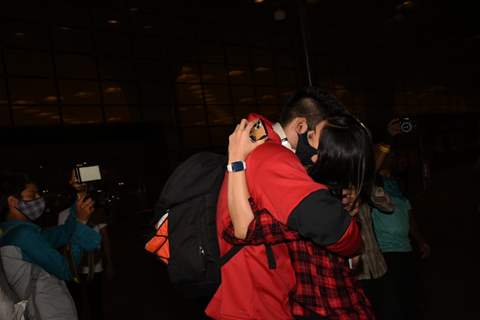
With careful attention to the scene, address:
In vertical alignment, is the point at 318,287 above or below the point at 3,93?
below

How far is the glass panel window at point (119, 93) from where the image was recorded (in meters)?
13.4

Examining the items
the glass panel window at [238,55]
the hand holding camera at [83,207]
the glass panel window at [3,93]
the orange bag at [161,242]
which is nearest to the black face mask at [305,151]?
the orange bag at [161,242]

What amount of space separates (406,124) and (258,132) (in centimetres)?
202

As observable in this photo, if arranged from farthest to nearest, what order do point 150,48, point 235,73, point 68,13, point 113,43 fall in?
point 235,73, point 150,48, point 113,43, point 68,13

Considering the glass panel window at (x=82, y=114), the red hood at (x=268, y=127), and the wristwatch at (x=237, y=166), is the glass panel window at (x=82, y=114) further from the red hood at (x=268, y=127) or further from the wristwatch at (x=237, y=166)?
the wristwatch at (x=237, y=166)

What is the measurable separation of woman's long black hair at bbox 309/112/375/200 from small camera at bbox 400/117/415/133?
177 cm

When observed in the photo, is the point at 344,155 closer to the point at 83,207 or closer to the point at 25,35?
the point at 83,207

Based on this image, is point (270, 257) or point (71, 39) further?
point (71, 39)

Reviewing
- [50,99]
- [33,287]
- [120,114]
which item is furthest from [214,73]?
[33,287]

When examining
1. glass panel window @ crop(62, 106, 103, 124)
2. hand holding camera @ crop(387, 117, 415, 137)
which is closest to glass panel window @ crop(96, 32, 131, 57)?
glass panel window @ crop(62, 106, 103, 124)

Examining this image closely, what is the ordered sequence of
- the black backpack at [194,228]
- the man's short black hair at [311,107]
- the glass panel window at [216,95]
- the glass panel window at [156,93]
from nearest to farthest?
the black backpack at [194,228] < the man's short black hair at [311,107] < the glass panel window at [156,93] < the glass panel window at [216,95]

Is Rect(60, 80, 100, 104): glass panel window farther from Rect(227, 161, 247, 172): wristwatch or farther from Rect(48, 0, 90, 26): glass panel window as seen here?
Rect(227, 161, 247, 172): wristwatch

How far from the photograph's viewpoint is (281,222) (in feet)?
4.81

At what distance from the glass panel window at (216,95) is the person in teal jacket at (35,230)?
12.9 m
